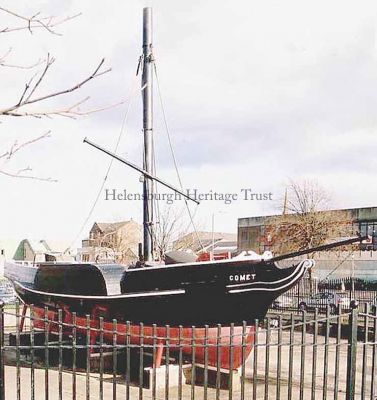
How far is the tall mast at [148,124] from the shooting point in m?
14.0

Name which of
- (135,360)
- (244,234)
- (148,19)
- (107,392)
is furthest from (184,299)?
(244,234)

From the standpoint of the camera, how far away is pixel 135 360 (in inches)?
448

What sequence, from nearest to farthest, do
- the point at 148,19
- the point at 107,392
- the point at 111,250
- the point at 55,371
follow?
the point at 107,392, the point at 55,371, the point at 148,19, the point at 111,250

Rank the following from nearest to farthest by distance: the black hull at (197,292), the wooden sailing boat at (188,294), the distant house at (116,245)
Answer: the wooden sailing boat at (188,294), the black hull at (197,292), the distant house at (116,245)

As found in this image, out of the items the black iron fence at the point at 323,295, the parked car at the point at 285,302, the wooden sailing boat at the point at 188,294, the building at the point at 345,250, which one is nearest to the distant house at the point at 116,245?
the building at the point at 345,250

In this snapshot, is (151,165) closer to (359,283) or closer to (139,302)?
(139,302)

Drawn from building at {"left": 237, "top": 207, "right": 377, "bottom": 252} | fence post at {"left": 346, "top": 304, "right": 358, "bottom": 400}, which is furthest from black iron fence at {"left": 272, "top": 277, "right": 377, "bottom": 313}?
fence post at {"left": 346, "top": 304, "right": 358, "bottom": 400}

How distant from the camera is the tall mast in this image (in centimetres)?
1398

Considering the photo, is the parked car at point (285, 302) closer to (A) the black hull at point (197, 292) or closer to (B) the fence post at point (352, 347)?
(A) the black hull at point (197, 292)

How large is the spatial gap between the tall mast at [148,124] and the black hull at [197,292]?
90.9 inches

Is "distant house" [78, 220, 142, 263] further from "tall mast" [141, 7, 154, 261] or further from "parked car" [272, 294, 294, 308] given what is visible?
"tall mast" [141, 7, 154, 261]

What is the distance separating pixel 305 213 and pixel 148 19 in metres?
23.7

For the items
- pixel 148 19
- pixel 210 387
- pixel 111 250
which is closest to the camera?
pixel 210 387

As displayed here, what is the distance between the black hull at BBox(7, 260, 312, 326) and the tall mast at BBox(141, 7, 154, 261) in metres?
2.31
